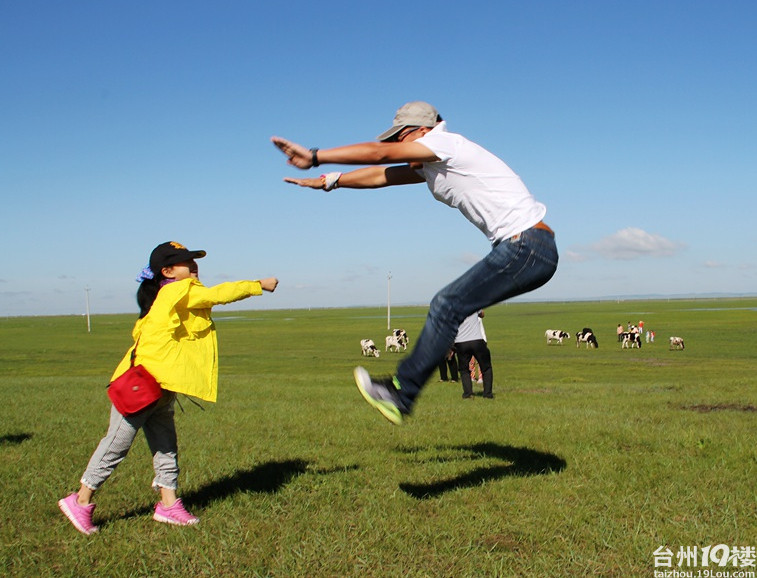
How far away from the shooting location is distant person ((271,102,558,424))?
4711 millimetres

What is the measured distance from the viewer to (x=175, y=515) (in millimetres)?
5301

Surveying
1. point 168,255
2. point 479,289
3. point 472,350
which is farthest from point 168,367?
point 472,350

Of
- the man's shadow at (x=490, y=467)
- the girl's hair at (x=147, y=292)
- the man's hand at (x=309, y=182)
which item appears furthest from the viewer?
the man's shadow at (x=490, y=467)

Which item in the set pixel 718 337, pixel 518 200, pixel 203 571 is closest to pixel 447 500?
pixel 203 571

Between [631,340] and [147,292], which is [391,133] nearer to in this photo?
[147,292]

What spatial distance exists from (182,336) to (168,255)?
0.72 m

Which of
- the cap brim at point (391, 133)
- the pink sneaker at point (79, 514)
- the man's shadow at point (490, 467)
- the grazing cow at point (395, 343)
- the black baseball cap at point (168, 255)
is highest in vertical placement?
the cap brim at point (391, 133)

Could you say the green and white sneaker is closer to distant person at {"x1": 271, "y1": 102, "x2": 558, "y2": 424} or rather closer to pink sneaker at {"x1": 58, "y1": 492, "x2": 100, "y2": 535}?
distant person at {"x1": 271, "y1": 102, "x2": 558, "y2": 424}

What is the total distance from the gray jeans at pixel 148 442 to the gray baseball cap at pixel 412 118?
268cm

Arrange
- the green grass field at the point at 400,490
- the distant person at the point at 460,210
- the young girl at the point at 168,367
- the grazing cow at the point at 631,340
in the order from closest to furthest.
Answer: the green grass field at the point at 400,490 < the distant person at the point at 460,210 < the young girl at the point at 168,367 < the grazing cow at the point at 631,340

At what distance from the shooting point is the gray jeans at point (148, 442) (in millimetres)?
5289

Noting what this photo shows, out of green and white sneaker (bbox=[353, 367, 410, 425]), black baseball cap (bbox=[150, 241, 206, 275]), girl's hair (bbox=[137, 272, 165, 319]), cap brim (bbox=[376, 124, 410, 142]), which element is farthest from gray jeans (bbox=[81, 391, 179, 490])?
cap brim (bbox=[376, 124, 410, 142])

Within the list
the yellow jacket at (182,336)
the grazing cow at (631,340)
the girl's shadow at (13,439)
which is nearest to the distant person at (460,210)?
the yellow jacket at (182,336)

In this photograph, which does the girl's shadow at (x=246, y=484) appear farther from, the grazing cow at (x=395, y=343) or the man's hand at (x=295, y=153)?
the grazing cow at (x=395, y=343)
